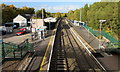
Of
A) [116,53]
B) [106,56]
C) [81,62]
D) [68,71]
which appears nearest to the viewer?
[68,71]

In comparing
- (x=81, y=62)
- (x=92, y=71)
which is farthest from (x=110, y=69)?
(x=81, y=62)

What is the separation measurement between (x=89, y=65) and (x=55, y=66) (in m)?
2.97

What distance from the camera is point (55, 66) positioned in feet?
37.2

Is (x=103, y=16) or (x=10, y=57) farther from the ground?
(x=103, y=16)

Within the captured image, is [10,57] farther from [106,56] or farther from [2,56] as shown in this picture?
[106,56]

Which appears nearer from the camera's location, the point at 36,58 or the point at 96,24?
the point at 36,58

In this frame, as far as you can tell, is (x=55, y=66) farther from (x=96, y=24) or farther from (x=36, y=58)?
(x=96, y=24)

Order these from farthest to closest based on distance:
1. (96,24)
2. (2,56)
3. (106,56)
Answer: (96,24), (106,56), (2,56)

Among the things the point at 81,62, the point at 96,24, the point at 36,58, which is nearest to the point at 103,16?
the point at 96,24

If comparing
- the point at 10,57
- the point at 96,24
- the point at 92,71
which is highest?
the point at 96,24

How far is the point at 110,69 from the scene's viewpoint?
419 inches

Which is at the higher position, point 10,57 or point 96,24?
point 96,24

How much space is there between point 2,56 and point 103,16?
20.5m

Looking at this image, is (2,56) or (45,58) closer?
(2,56)
